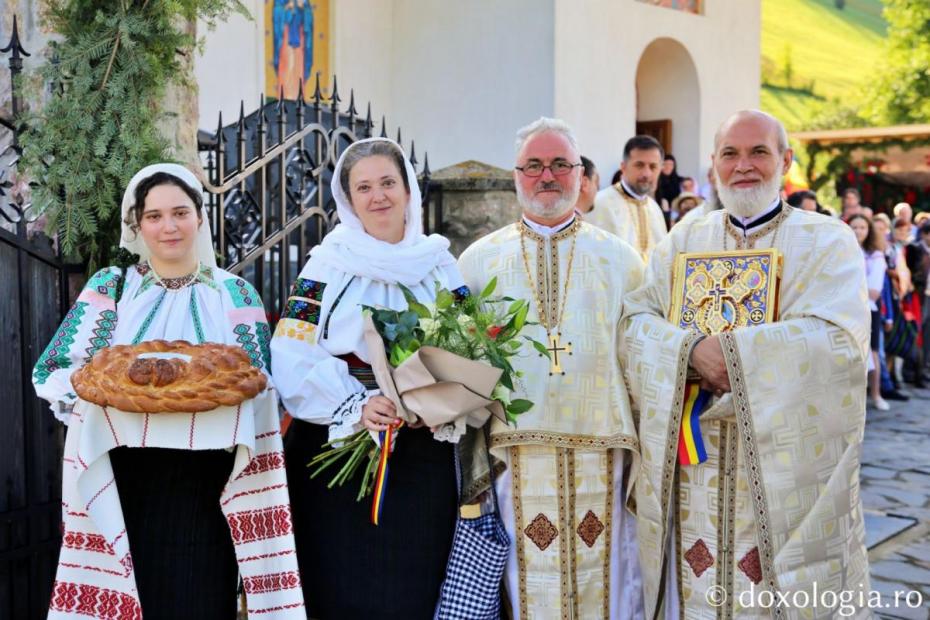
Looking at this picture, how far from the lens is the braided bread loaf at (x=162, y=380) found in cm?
276

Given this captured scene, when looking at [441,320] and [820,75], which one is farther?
[820,75]

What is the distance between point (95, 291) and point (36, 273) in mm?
786

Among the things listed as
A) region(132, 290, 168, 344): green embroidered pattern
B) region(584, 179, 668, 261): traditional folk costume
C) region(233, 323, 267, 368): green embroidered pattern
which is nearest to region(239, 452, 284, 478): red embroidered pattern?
region(233, 323, 267, 368): green embroidered pattern

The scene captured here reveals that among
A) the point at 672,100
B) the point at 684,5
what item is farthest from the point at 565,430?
the point at 672,100

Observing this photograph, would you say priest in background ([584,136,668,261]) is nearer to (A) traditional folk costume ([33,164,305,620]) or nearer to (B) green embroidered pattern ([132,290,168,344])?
(A) traditional folk costume ([33,164,305,620])

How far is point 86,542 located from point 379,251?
1285 millimetres

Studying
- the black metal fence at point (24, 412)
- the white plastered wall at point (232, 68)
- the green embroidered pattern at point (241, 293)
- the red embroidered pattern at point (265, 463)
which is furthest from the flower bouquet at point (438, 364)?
the white plastered wall at point (232, 68)

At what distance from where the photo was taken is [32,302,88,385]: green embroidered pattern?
307 cm

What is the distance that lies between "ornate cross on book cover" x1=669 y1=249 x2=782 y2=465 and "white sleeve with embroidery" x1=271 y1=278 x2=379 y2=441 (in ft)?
3.88

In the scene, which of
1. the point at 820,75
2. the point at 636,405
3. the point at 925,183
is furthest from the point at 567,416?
the point at 820,75

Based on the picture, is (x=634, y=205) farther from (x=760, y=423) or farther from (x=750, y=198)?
(x=760, y=423)

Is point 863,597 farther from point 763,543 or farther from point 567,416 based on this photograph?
point 567,416

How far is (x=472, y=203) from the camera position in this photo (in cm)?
729

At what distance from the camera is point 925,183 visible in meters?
18.2
